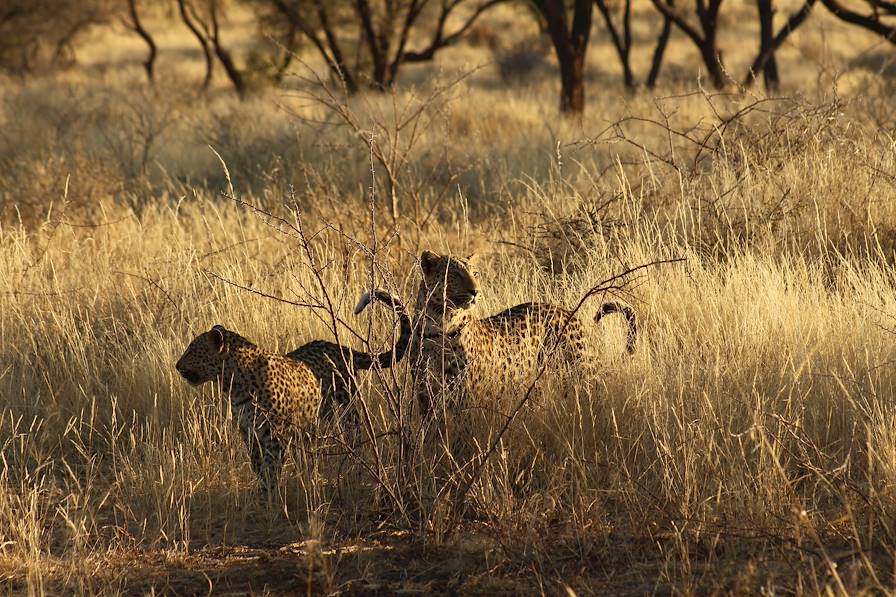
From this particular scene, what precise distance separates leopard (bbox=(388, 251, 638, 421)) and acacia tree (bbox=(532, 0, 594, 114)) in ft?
36.0

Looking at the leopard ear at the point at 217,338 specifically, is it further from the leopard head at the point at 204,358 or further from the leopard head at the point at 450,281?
the leopard head at the point at 450,281

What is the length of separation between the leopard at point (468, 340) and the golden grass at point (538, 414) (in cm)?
13

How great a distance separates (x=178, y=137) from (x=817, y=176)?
8.79 meters

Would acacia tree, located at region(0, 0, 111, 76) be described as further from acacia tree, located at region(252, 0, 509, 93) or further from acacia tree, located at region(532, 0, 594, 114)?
acacia tree, located at region(532, 0, 594, 114)

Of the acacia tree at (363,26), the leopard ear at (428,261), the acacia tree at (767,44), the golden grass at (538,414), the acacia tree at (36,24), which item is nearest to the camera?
the golden grass at (538,414)

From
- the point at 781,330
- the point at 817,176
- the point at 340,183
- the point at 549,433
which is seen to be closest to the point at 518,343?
the point at 549,433

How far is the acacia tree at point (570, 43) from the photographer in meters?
15.9

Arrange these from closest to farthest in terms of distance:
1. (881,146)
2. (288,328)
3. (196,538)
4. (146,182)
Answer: (196,538) < (288,328) < (881,146) < (146,182)

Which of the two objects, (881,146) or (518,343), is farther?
(881,146)

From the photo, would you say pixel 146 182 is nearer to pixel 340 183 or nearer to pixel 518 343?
pixel 340 183

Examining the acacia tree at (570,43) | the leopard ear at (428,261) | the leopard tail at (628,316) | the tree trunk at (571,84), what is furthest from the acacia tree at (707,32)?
the leopard ear at (428,261)

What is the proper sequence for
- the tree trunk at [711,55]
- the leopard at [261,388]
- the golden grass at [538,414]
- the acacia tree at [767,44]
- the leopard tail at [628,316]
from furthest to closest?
the tree trunk at [711,55]
the acacia tree at [767,44]
the leopard tail at [628,316]
the leopard at [261,388]
the golden grass at [538,414]

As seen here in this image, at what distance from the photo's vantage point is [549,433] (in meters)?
4.89

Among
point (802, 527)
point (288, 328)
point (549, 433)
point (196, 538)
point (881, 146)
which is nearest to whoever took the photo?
point (802, 527)
